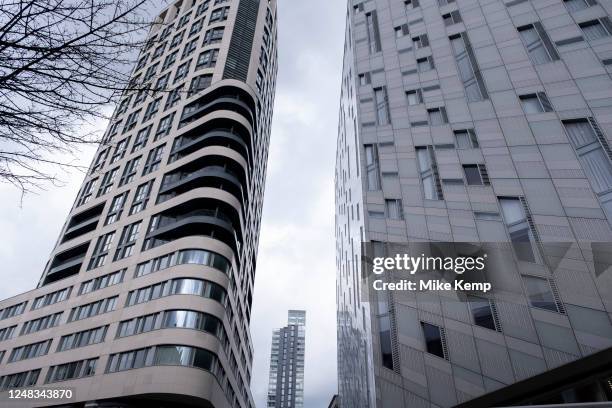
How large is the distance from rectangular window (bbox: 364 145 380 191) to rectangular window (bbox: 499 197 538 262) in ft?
28.2

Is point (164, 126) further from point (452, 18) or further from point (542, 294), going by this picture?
point (542, 294)

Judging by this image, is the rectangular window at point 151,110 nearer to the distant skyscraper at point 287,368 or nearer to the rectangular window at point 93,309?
the rectangular window at point 93,309

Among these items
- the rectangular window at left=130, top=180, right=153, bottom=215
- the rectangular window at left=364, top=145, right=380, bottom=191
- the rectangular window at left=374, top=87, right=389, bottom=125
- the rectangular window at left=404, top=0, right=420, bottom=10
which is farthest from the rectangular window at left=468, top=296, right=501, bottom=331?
the rectangular window at left=130, top=180, right=153, bottom=215

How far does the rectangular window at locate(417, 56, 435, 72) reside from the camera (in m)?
30.3

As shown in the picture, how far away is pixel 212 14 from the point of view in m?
61.6

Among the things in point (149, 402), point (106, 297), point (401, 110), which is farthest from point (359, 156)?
point (106, 297)

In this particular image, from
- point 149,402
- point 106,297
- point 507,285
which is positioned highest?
point 106,297

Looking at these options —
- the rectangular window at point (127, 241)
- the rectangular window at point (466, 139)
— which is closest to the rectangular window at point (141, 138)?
the rectangular window at point (127, 241)

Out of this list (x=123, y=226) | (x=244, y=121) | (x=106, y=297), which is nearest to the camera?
(x=106, y=297)

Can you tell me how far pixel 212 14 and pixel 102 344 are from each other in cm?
5307

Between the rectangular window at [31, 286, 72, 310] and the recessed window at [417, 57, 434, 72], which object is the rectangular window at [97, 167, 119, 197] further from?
Answer: the recessed window at [417, 57, 434, 72]

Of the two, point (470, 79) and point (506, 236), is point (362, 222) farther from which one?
point (470, 79)

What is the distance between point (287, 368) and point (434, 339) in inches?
6467

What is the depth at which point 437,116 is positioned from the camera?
88.9ft
